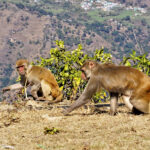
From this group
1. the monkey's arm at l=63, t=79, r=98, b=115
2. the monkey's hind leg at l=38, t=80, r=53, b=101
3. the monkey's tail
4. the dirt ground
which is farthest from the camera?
the monkey's hind leg at l=38, t=80, r=53, b=101

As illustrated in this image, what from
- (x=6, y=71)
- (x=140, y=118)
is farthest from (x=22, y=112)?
(x=6, y=71)

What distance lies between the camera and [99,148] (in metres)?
4.58

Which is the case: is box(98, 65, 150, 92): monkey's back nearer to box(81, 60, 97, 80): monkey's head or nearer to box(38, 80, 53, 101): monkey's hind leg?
box(81, 60, 97, 80): monkey's head

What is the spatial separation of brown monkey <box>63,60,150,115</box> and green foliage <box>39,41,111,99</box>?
291 cm

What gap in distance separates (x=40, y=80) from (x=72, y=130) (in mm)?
4446

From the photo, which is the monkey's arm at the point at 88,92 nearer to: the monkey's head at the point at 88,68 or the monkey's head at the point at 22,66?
the monkey's head at the point at 88,68

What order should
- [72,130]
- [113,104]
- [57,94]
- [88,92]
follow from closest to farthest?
[72,130] < [88,92] < [113,104] < [57,94]

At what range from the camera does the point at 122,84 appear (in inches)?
283

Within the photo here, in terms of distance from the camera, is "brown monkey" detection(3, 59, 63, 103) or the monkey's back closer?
the monkey's back

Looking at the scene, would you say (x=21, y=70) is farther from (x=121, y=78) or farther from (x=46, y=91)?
(x=121, y=78)

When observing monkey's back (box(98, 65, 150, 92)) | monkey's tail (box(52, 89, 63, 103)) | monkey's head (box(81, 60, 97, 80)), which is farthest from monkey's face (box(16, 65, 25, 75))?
monkey's back (box(98, 65, 150, 92))

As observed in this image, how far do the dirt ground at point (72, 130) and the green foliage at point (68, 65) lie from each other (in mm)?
2473

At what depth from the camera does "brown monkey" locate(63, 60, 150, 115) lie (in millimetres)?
7070

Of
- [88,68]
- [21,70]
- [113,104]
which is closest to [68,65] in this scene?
[21,70]
